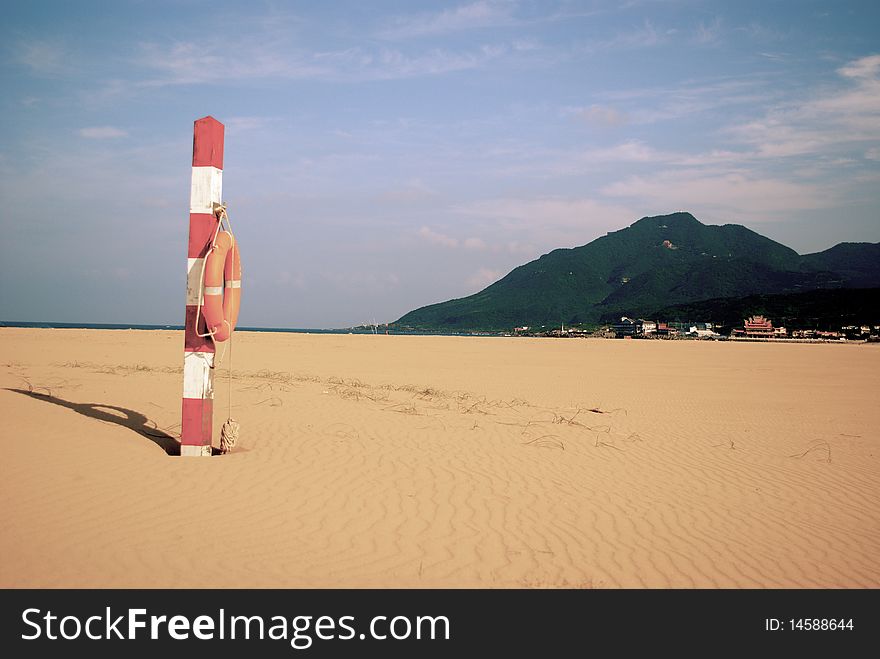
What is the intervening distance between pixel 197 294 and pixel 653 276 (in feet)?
485

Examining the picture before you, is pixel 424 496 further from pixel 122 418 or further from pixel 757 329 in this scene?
pixel 757 329

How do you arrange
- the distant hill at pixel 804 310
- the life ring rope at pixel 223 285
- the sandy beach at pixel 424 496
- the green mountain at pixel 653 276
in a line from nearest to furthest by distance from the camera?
1. the sandy beach at pixel 424 496
2. the life ring rope at pixel 223 285
3. the distant hill at pixel 804 310
4. the green mountain at pixel 653 276

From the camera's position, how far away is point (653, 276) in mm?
142500

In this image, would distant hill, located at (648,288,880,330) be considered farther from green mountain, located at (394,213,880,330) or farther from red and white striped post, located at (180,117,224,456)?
red and white striped post, located at (180,117,224,456)

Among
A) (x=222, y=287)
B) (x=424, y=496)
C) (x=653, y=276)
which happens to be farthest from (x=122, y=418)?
(x=653, y=276)

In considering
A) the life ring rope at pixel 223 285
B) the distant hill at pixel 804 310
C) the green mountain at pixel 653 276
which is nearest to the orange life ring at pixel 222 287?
the life ring rope at pixel 223 285

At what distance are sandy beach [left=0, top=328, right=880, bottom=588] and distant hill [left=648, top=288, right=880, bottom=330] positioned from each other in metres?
64.6

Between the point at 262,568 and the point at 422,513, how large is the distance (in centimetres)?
160

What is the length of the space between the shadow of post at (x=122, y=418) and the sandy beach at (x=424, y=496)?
52 mm

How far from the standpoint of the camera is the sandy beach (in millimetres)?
3977

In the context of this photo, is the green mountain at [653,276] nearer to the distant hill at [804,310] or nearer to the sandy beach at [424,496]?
the distant hill at [804,310]

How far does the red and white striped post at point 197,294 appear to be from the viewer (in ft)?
20.8

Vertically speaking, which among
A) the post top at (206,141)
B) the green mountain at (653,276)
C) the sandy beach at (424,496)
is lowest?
the sandy beach at (424,496)
